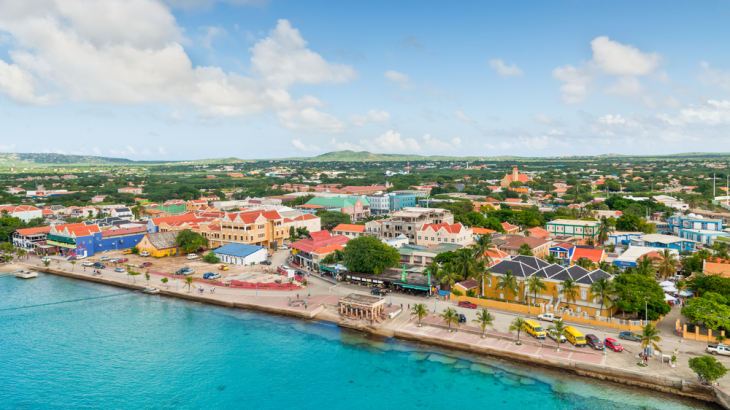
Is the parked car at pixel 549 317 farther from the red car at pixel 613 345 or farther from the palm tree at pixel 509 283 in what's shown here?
the red car at pixel 613 345

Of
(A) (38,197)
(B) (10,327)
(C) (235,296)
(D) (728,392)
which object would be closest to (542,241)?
(D) (728,392)

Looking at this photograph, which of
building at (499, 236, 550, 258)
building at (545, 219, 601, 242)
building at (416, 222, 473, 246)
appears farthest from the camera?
building at (545, 219, 601, 242)

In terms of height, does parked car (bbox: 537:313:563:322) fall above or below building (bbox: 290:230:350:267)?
below

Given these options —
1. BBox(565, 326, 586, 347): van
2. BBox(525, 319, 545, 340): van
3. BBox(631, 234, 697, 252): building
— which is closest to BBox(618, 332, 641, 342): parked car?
BBox(565, 326, 586, 347): van

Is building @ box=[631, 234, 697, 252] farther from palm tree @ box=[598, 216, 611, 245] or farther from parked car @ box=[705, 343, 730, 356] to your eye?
parked car @ box=[705, 343, 730, 356]

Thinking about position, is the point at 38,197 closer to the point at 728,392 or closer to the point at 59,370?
the point at 59,370

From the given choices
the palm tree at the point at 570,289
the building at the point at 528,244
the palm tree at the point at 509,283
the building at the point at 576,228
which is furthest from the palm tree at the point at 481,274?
the building at the point at 576,228

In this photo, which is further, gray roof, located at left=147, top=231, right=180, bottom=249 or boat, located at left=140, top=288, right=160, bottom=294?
gray roof, located at left=147, top=231, right=180, bottom=249
